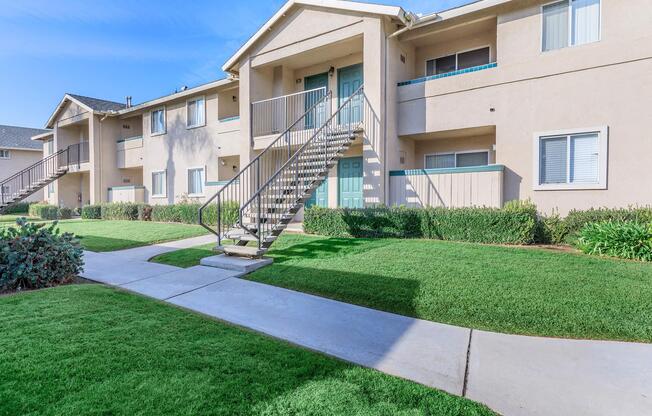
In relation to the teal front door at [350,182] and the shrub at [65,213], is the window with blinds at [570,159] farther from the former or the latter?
the shrub at [65,213]

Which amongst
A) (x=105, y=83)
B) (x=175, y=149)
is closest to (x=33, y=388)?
(x=175, y=149)

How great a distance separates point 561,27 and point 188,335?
1137cm

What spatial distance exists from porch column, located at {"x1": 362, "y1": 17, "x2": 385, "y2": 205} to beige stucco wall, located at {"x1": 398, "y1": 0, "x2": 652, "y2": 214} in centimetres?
127

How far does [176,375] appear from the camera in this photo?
3.21m

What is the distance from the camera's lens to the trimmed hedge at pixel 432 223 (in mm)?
8750

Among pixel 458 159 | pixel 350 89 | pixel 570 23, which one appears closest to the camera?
pixel 570 23

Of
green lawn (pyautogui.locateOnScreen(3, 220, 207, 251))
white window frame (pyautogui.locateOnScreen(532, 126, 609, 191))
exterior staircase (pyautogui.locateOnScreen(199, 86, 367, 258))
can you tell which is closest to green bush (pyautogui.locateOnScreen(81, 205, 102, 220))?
green lawn (pyautogui.locateOnScreen(3, 220, 207, 251))

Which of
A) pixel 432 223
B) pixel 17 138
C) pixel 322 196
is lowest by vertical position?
pixel 432 223

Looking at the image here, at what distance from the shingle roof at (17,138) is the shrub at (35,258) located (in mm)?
33256

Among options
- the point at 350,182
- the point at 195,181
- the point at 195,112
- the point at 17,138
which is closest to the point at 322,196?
the point at 350,182

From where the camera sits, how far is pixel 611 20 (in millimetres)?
9086

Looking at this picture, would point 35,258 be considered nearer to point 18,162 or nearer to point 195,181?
point 195,181

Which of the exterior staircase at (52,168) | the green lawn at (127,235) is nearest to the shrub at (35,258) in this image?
the green lawn at (127,235)

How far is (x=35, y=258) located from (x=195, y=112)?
44.3 feet
